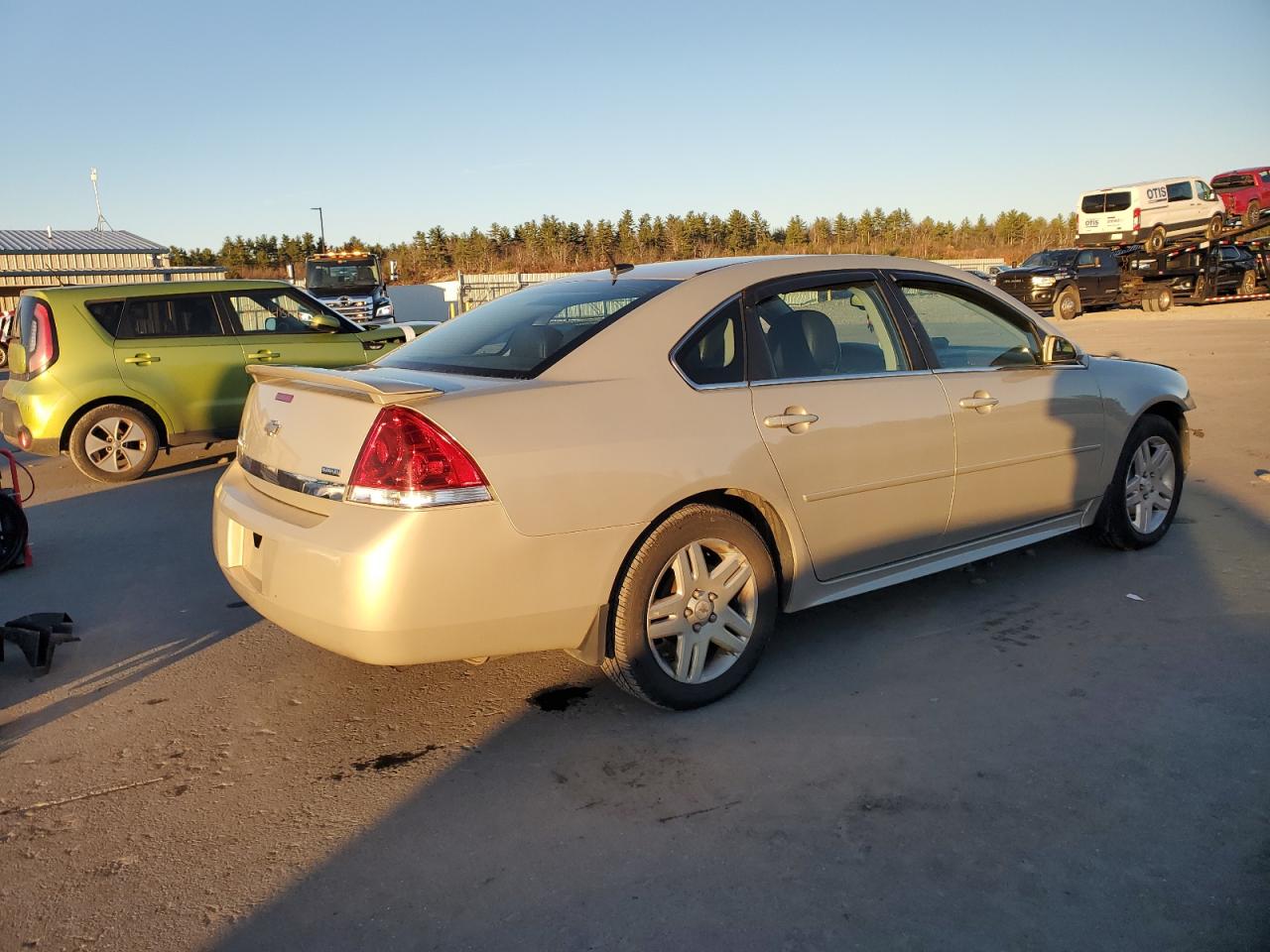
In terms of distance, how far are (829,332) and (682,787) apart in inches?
79.5

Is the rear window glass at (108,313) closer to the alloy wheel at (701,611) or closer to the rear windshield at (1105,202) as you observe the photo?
the alloy wheel at (701,611)

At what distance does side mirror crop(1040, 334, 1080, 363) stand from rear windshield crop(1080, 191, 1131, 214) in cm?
3160

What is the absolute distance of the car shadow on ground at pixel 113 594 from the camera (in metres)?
4.24

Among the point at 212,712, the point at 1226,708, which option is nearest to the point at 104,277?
the point at 212,712

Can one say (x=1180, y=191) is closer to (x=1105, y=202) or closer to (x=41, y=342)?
(x=1105, y=202)

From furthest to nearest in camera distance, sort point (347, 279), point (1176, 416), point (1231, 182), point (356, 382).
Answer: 1. point (1231, 182)
2. point (347, 279)
3. point (1176, 416)
4. point (356, 382)

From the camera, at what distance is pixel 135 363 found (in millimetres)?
8844

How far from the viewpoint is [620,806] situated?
3.10 meters

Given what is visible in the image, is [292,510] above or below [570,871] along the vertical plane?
above

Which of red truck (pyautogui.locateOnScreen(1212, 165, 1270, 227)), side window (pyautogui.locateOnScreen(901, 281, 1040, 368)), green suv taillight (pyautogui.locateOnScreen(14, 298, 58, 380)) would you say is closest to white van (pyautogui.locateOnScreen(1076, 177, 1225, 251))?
red truck (pyautogui.locateOnScreen(1212, 165, 1270, 227))

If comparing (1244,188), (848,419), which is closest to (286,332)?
(848,419)

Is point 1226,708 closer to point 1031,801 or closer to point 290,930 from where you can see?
point 1031,801

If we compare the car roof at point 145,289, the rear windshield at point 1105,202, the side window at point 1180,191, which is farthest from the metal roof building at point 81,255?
the side window at point 1180,191

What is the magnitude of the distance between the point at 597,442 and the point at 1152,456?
367 cm
